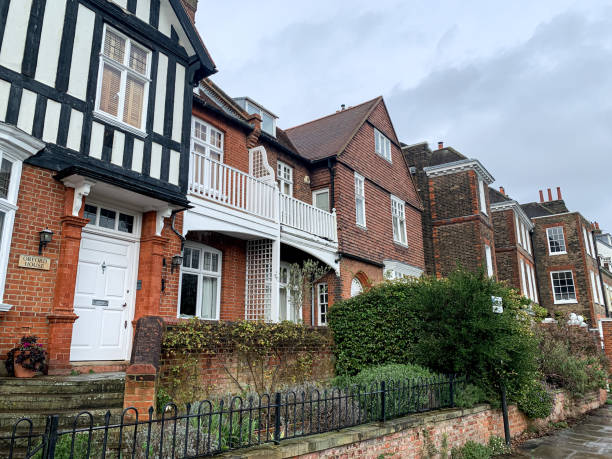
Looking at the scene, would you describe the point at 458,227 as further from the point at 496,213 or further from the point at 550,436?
the point at 550,436

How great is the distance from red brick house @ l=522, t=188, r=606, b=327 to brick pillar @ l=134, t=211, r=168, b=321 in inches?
1052

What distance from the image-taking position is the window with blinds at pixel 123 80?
855 centimetres

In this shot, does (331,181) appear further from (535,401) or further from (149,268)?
(535,401)

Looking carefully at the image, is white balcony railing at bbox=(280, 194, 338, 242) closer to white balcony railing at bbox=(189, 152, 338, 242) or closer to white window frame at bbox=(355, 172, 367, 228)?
white balcony railing at bbox=(189, 152, 338, 242)

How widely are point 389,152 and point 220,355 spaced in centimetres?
1365

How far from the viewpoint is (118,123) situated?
336 inches

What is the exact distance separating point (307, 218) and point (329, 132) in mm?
5677

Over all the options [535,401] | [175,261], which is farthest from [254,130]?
[535,401]

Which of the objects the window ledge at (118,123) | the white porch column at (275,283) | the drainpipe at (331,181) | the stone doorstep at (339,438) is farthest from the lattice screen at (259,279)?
the stone doorstep at (339,438)

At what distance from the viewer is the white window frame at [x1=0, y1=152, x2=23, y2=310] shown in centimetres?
666

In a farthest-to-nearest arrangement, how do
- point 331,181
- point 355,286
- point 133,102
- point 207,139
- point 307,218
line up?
point 355,286 < point 331,181 < point 307,218 < point 207,139 < point 133,102

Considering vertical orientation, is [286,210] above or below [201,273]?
above

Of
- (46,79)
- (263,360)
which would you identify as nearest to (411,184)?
(263,360)

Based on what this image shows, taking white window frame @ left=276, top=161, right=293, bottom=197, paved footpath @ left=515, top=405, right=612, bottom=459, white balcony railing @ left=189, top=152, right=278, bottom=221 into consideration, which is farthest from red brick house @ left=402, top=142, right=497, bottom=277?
white balcony railing @ left=189, top=152, right=278, bottom=221
